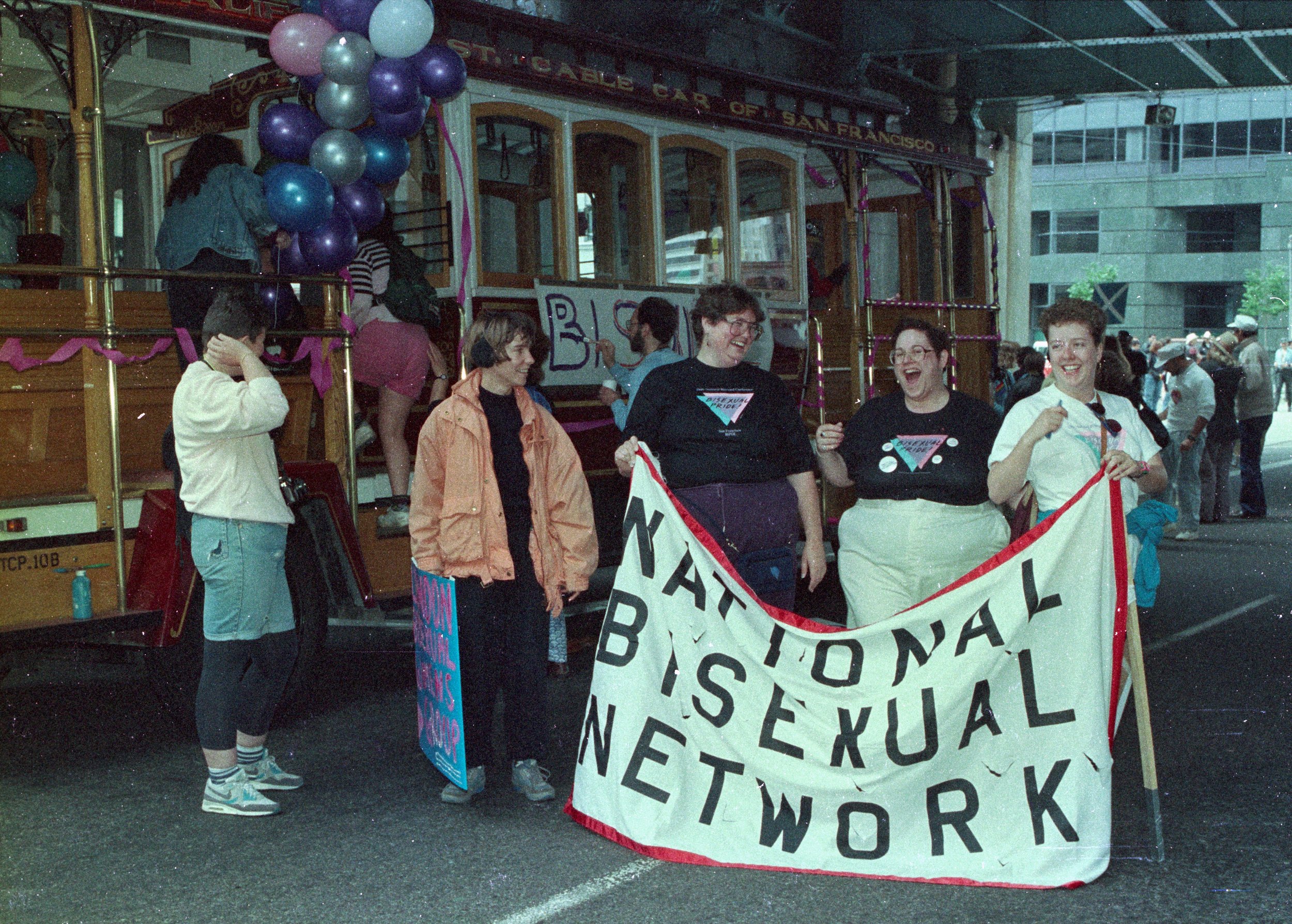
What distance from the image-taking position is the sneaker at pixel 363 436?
Answer: 6898 millimetres

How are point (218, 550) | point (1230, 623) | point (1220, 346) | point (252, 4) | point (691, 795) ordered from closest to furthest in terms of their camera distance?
point (691, 795) < point (218, 550) < point (252, 4) < point (1230, 623) < point (1220, 346)

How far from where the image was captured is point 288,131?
6469mm

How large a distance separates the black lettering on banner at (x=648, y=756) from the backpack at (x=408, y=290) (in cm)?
309

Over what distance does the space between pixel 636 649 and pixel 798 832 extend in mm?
803

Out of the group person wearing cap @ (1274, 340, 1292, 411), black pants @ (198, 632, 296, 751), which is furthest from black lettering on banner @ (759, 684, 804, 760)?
person wearing cap @ (1274, 340, 1292, 411)

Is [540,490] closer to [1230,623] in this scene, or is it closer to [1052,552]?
[1052,552]

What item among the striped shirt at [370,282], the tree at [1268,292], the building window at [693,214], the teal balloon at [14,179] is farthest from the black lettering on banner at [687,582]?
the tree at [1268,292]

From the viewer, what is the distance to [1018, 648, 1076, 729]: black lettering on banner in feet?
13.2

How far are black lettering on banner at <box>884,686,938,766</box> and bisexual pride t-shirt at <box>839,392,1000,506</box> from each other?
82 centimetres

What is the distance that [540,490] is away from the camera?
502cm

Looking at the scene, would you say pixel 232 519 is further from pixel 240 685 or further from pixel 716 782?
pixel 716 782

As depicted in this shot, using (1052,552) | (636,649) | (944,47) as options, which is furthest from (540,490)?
(944,47)

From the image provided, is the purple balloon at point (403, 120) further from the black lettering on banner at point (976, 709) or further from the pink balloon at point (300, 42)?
the black lettering on banner at point (976, 709)

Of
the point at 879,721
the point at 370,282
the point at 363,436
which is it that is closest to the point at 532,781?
the point at 879,721
